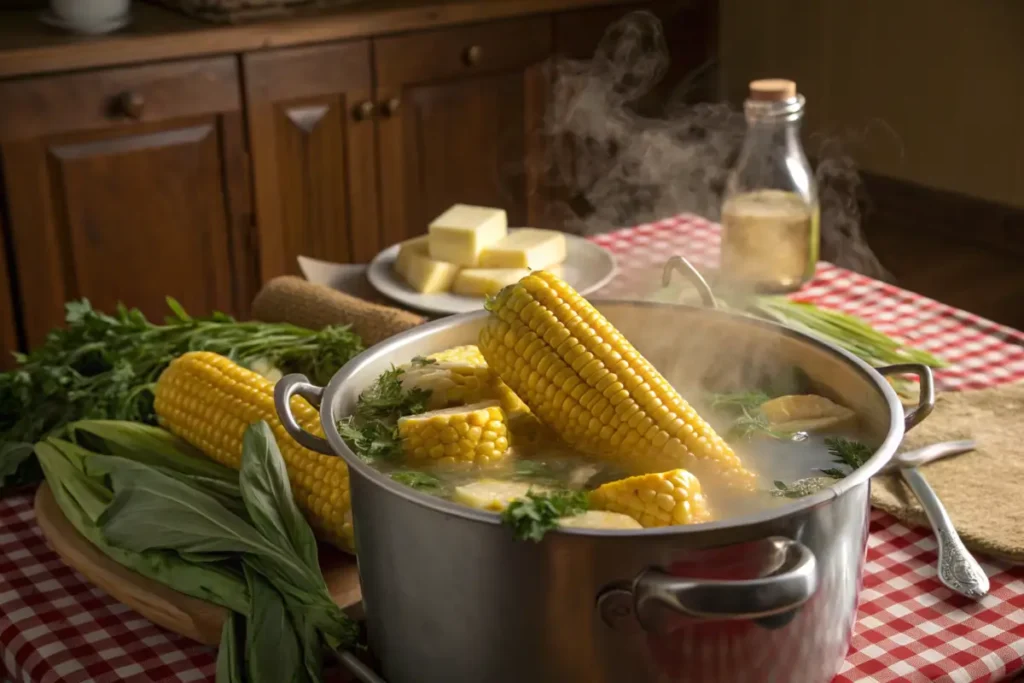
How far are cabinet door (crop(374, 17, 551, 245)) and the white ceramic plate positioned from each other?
1.32m

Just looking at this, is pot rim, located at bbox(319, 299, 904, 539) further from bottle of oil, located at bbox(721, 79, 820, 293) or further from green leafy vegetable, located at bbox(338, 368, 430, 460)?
bottle of oil, located at bbox(721, 79, 820, 293)

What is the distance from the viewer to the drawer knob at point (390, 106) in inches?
115

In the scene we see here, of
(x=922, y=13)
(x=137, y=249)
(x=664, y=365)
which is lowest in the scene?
(x=137, y=249)

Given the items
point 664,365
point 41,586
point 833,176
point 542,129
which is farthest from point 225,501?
point 833,176

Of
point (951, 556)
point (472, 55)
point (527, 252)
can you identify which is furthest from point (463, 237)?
point (472, 55)

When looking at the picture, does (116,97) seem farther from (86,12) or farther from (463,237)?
(463,237)

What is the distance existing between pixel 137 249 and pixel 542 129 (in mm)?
1165

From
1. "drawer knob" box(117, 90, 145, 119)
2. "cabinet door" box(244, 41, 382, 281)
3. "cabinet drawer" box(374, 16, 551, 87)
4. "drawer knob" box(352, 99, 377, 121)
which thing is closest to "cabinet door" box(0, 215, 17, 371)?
"drawer knob" box(117, 90, 145, 119)

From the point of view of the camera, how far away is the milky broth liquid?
156 cm

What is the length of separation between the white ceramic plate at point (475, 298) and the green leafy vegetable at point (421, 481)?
688 millimetres

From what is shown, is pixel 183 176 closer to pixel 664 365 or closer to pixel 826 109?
pixel 664 365

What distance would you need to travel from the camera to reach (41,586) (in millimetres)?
1019

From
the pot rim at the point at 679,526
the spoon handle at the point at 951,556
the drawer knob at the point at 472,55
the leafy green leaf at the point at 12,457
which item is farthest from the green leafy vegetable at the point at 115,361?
the drawer knob at the point at 472,55

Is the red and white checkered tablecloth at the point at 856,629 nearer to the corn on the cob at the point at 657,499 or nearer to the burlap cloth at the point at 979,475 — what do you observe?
the burlap cloth at the point at 979,475
